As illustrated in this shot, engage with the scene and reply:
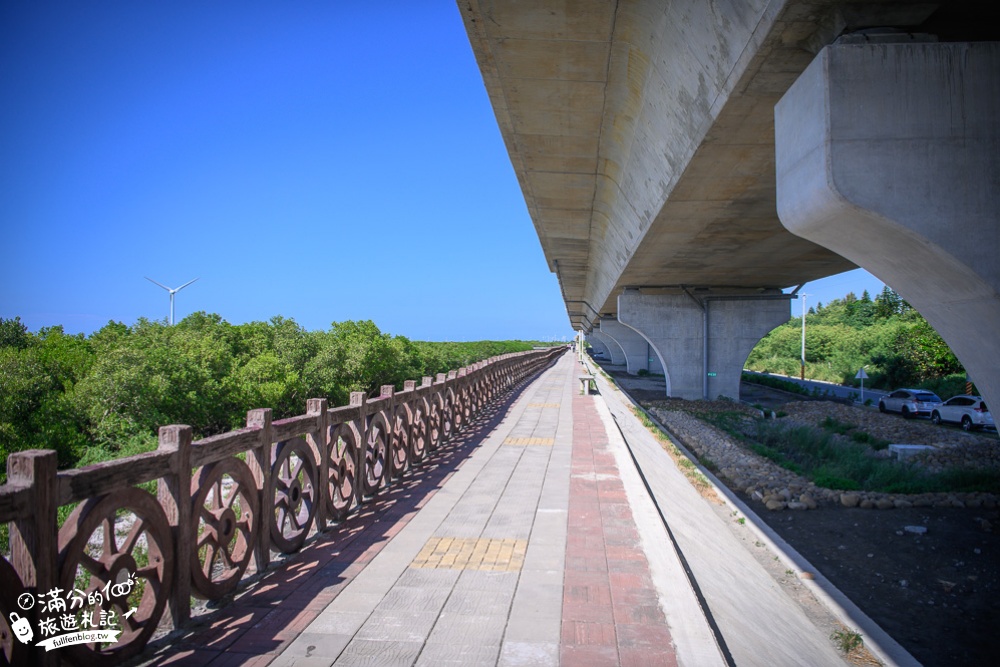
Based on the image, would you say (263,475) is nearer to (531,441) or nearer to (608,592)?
(608,592)

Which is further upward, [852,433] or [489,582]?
[489,582]

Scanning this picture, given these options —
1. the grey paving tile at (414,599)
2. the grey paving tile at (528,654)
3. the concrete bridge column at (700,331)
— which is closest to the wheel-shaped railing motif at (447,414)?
the grey paving tile at (414,599)

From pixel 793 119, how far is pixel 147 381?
28.5 feet

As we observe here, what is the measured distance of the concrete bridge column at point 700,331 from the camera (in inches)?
956

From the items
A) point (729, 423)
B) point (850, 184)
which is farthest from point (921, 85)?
point (729, 423)

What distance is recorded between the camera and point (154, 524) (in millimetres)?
3113

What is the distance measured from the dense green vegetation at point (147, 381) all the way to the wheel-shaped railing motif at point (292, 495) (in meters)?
4.70

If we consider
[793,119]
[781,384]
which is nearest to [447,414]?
[793,119]

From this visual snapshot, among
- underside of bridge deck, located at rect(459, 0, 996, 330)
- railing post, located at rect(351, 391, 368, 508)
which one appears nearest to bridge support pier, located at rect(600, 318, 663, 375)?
underside of bridge deck, located at rect(459, 0, 996, 330)

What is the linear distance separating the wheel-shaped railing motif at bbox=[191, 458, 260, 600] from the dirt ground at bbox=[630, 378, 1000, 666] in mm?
5473

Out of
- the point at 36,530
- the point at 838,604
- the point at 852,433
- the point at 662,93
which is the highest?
the point at 662,93

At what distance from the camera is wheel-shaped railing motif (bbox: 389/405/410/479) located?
6827mm

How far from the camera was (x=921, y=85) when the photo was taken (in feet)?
13.8

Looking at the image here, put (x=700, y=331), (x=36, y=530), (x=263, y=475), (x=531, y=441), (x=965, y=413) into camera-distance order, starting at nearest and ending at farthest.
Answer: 1. (x=36, y=530)
2. (x=263, y=475)
3. (x=531, y=441)
4. (x=965, y=413)
5. (x=700, y=331)
